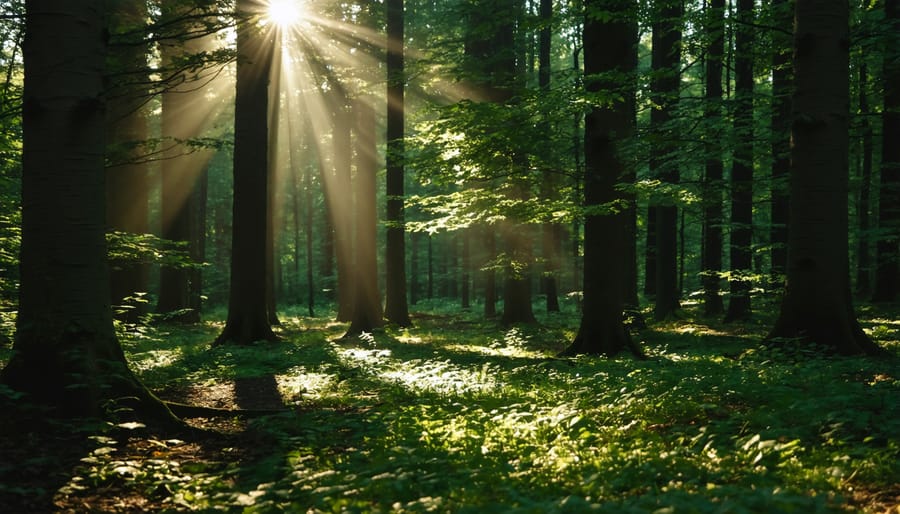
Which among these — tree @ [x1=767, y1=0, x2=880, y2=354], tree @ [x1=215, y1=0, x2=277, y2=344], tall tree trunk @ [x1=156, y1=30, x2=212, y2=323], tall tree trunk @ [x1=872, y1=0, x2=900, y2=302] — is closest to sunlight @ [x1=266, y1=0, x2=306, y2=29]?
tree @ [x1=215, y1=0, x2=277, y2=344]

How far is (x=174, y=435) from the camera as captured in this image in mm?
5305

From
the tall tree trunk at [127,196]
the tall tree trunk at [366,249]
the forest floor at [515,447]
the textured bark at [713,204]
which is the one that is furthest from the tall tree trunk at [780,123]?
the tall tree trunk at [127,196]

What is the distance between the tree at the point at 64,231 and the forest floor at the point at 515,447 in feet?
1.22

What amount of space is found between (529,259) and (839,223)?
31.3 feet

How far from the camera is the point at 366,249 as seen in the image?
18.3 meters

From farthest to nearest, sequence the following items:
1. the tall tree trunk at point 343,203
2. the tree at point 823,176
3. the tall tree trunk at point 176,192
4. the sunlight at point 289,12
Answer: the tall tree trunk at point 343,203 → the tall tree trunk at point 176,192 → the sunlight at point 289,12 → the tree at point 823,176

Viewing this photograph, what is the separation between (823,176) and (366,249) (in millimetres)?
12764

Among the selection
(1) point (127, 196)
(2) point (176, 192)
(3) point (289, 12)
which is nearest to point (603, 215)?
(3) point (289, 12)

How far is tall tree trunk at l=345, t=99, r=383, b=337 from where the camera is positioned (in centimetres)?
1683

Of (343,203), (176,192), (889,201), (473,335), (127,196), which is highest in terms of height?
(176,192)

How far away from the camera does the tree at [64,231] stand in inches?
205

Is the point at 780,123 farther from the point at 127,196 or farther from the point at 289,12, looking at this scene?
the point at 127,196

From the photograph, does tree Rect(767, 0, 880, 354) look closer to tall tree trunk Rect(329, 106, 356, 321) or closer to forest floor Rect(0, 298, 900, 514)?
forest floor Rect(0, 298, 900, 514)

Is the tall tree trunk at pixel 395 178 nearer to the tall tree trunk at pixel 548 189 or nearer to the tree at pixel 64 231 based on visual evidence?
the tall tree trunk at pixel 548 189
